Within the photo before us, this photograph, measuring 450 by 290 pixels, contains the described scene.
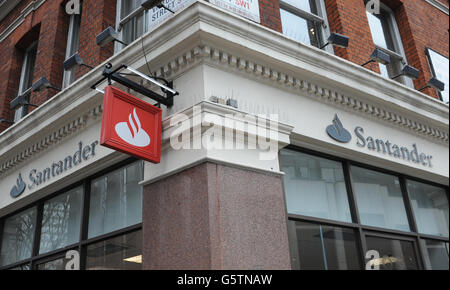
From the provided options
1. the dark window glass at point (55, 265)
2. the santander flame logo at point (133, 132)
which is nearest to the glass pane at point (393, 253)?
the santander flame logo at point (133, 132)

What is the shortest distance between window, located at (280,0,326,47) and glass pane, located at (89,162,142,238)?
12.2ft

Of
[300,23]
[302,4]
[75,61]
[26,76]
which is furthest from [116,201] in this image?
[26,76]

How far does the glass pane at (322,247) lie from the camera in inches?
228

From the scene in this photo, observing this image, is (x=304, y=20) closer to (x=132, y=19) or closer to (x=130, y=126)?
(x=132, y=19)

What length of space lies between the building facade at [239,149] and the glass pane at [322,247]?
0.02 meters

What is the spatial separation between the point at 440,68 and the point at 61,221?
335 inches

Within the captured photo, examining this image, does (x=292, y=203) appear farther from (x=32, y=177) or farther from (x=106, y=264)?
(x=32, y=177)

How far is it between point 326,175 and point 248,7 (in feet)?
9.26

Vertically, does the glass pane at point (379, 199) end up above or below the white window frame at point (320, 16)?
below

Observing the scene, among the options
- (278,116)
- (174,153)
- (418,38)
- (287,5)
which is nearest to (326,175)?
(278,116)

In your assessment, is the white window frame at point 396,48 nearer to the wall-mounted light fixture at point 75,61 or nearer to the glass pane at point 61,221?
the wall-mounted light fixture at point 75,61

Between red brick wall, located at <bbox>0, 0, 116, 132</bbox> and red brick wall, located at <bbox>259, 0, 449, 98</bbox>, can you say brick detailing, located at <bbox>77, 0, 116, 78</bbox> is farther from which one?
red brick wall, located at <bbox>259, 0, 449, 98</bbox>

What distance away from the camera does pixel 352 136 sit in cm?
697

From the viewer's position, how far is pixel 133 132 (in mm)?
5168
